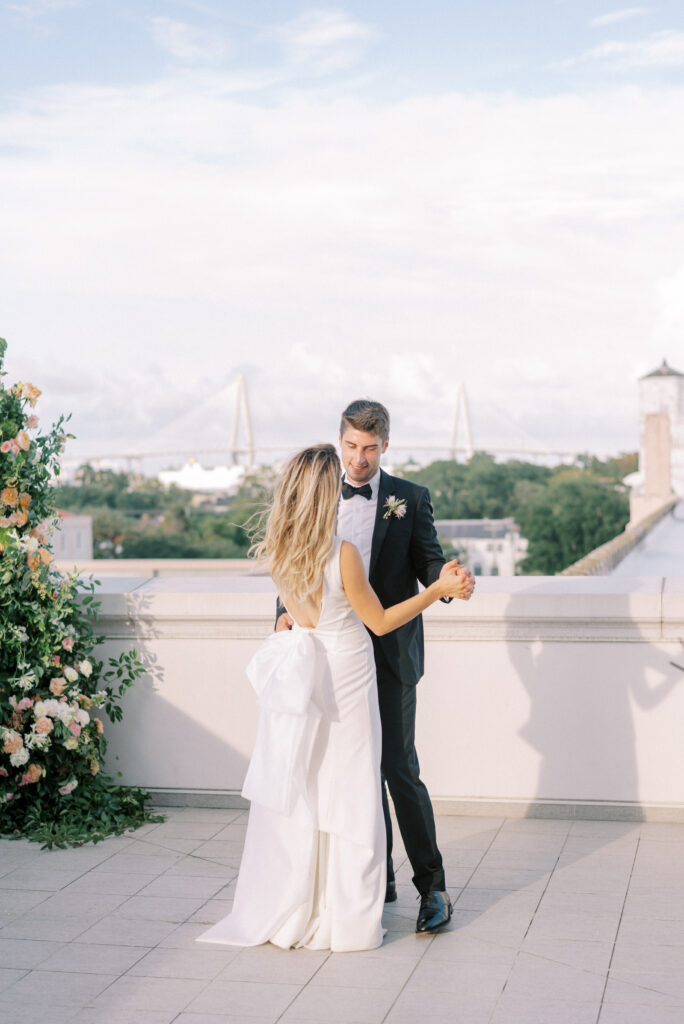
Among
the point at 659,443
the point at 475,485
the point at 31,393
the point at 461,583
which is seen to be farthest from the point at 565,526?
the point at 461,583

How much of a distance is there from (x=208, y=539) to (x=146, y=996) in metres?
72.5

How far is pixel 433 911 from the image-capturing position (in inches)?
137

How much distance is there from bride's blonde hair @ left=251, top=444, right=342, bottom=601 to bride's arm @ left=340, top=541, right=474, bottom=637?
0.07m

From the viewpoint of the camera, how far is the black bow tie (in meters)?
3.56

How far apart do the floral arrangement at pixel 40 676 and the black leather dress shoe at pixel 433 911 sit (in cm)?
155

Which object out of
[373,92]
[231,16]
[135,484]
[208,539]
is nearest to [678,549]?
[231,16]

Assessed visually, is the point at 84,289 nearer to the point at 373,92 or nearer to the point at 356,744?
the point at 373,92

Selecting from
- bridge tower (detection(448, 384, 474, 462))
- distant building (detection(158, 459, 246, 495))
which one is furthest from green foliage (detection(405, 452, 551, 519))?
distant building (detection(158, 459, 246, 495))

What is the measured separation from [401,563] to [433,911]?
1033 mm

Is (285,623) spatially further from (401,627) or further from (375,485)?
(375,485)

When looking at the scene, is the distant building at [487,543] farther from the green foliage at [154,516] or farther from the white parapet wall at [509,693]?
the white parapet wall at [509,693]

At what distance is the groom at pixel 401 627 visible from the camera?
3488 millimetres

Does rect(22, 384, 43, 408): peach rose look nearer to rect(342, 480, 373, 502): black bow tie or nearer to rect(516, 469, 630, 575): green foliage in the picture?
rect(342, 480, 373, 502): black bow tie

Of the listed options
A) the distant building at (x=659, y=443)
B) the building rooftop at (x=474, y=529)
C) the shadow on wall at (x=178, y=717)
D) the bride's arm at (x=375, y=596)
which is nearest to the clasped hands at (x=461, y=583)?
the bride's arm at (x=375, y=596)
